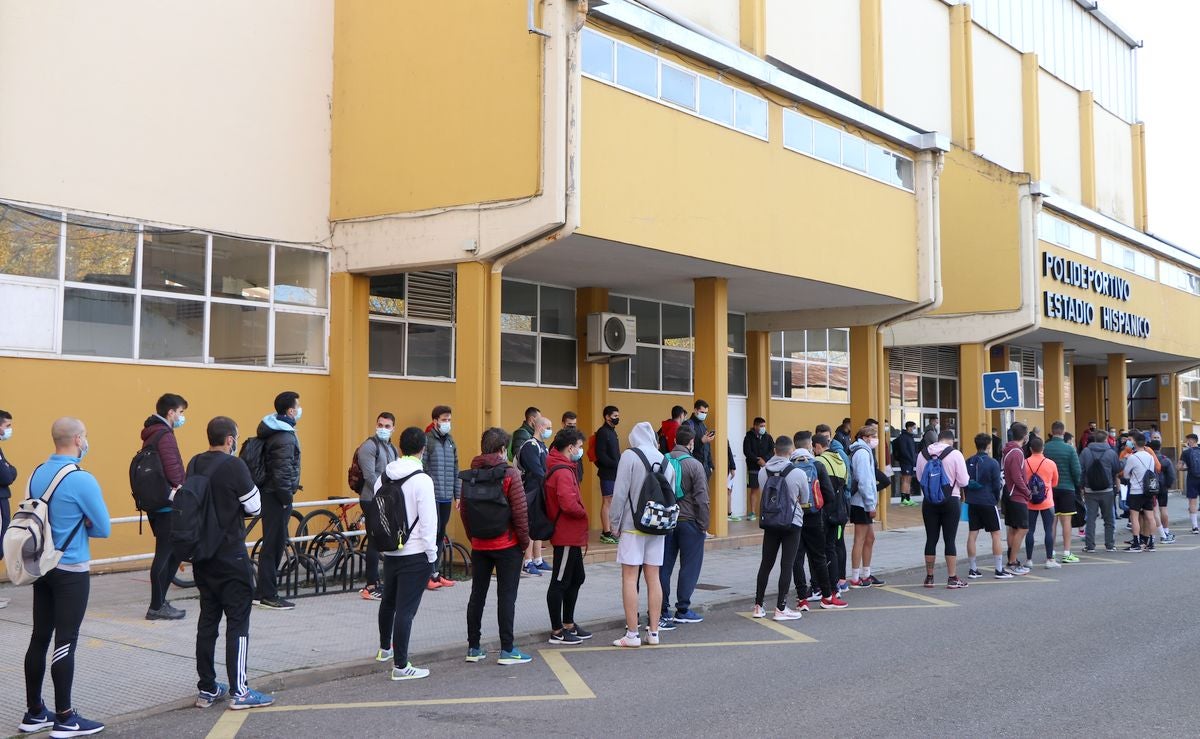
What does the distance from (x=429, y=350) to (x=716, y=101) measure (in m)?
5.28

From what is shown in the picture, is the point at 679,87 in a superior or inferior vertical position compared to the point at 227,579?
superior

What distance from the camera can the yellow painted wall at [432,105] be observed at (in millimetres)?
13234

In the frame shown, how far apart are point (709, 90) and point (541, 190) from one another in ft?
12.4

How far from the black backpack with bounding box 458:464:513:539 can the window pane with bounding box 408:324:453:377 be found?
7.30 m

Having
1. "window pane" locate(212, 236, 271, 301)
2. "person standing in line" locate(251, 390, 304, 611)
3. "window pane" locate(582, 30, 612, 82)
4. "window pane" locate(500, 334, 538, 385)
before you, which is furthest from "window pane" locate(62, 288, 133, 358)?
"window pane" locate(582, 30, 612, 82)

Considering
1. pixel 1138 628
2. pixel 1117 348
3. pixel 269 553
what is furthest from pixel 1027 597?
pixel 1117 348

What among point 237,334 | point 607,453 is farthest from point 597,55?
point 237,334

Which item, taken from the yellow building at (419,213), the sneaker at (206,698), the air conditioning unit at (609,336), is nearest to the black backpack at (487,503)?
the sneaker at (206,698)

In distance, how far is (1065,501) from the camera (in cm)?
1588

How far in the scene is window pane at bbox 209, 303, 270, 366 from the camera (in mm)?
13727

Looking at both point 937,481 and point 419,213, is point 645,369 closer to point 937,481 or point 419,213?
point 419,213

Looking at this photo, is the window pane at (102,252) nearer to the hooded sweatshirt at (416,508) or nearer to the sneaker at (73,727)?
the hooded sweatshirt at (416,508)

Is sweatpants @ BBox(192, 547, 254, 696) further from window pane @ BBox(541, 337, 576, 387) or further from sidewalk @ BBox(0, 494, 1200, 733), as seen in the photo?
window pane @ BBox(541, 337, 576, 387)

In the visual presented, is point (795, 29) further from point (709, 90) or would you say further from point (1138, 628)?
point (1138, 628)
